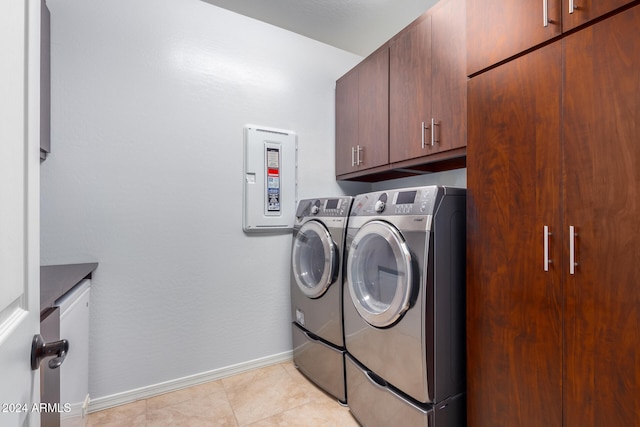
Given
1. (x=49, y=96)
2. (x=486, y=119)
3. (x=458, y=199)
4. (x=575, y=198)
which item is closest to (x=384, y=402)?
(x=458, y=199)

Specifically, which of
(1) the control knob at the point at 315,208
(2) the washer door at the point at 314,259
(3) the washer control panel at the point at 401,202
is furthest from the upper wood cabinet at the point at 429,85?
(2) the washer door at the point at 314,259

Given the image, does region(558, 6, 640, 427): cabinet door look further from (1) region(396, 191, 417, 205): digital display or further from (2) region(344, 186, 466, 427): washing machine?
(1) region(396, 191, 417, 205): digital display

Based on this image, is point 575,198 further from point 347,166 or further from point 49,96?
point 49,96

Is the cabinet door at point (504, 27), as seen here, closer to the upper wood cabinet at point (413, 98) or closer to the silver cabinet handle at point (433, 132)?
the upper wood cabinet at point (413, 98)

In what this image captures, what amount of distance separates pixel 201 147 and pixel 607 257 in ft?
7.09

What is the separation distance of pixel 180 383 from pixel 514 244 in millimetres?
2158

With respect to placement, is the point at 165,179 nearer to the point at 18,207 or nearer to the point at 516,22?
the point at 18,207

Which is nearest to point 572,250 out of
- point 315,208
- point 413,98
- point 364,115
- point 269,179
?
point 413,98

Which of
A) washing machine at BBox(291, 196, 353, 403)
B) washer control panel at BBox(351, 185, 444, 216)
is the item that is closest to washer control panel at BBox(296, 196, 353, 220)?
washing machine at BBox(291, 196, 353, 403)

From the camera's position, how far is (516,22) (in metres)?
1.10

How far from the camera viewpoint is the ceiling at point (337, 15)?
2.04 meters

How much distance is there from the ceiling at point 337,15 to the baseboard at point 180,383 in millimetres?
2636

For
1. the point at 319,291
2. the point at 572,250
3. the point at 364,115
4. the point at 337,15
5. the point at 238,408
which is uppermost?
the point at 337,15

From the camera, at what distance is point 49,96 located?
63.5 inches
